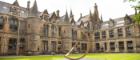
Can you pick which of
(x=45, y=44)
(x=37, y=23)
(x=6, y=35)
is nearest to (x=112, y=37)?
(x=45, y=44)

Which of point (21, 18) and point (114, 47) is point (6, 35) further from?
point (114, 47)

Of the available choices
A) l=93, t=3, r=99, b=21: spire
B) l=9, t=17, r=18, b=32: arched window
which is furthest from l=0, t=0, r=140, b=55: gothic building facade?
l=93, t=3, r=99, b=21: spire

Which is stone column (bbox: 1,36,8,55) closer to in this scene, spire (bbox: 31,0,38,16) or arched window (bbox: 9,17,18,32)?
arched window (bbox: 9,17,18,32)

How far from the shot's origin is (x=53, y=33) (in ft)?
127

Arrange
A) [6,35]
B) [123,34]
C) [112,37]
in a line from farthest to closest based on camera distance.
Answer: [112,37], [123,34], [6,35]

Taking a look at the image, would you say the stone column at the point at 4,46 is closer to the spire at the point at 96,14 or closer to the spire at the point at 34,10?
the spire at the point at 34,10

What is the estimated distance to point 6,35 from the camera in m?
30.6

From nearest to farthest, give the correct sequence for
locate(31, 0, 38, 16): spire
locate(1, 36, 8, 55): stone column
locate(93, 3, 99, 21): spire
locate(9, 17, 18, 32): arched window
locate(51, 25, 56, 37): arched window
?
locate(1, 36, 8, 55): stone column
locate(9, 17, 18, 32): arched window
locate(31, 0, 38, 16): spire
locate(51, 25, 56, 37): arched window
locate(93, 3, 99, 21): spire

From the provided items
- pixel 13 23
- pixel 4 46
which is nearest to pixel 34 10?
pixel 13 23

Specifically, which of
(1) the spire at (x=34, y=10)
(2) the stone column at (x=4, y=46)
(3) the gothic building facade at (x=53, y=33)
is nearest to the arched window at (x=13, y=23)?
(3) the gothic building facade at (x=53, y=33)

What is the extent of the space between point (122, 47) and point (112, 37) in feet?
13.0

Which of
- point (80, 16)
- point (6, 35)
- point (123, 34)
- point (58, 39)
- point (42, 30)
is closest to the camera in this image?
point (6, 35)

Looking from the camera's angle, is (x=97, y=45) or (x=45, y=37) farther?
(x=97, y=45)

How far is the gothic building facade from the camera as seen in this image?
31656mm
